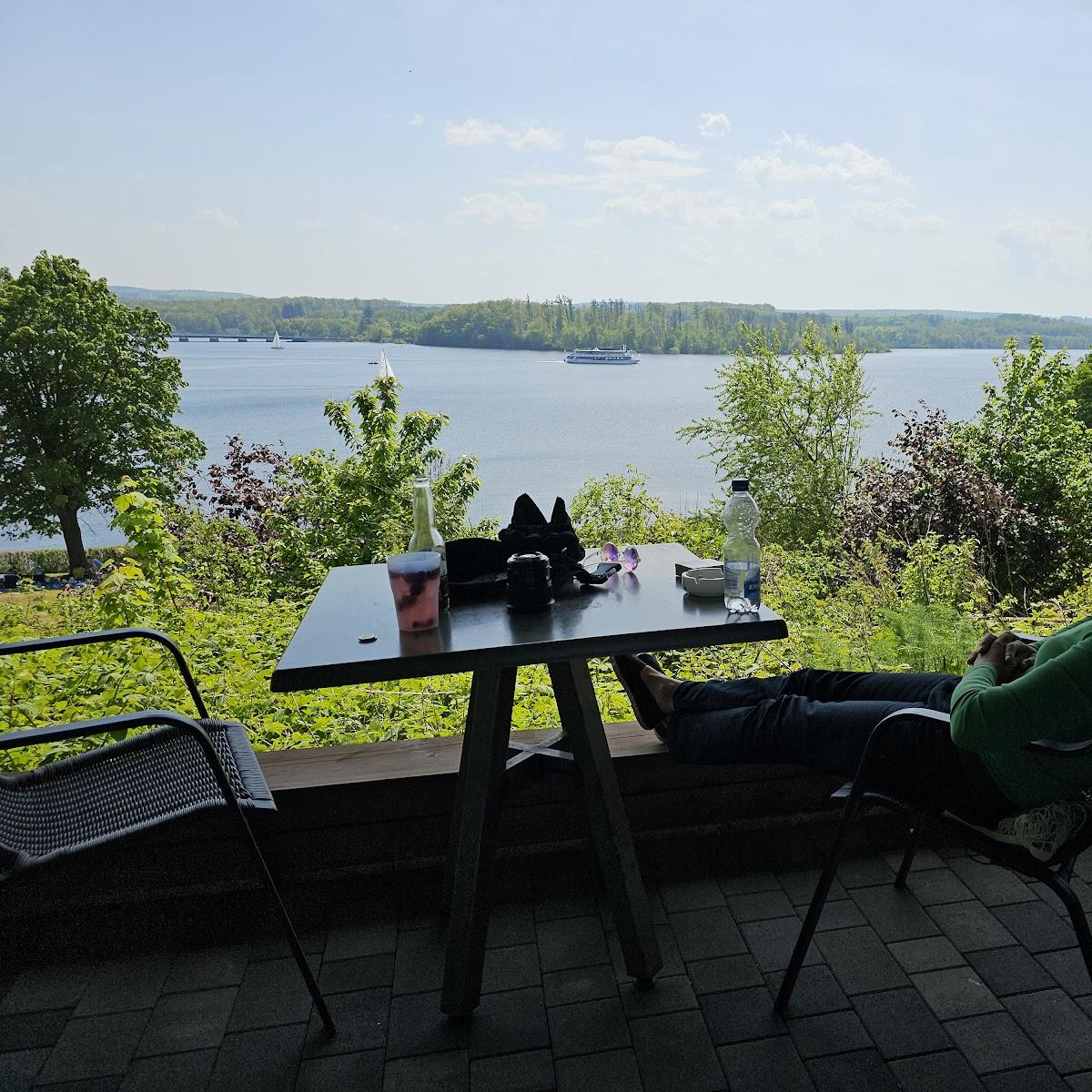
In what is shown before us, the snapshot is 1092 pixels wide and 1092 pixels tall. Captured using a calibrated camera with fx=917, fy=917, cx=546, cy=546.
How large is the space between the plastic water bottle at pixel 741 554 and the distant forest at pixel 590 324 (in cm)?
681

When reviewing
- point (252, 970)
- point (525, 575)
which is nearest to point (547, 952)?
point (252, 970)

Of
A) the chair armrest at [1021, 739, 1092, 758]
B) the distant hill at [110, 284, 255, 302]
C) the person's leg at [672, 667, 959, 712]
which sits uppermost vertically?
the distant hill at [110, 284, 255, 302]

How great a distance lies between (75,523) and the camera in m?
15.9

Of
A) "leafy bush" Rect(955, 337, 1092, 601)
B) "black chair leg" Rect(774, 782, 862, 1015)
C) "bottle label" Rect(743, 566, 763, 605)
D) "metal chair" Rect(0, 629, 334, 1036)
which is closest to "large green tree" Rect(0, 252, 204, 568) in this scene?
"leafy bush" Rect(955, 337, 1092, 601)

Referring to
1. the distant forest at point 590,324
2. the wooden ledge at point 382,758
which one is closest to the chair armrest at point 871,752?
the wooden ledge at point 382,758

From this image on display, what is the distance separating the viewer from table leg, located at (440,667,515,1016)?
1716 mm

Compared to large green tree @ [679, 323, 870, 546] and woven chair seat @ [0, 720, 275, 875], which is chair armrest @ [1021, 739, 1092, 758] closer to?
woven chair seat @ [0, 720, 275, 875]

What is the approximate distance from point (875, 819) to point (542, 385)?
819cm

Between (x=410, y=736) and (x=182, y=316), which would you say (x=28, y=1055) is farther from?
(x=182, y=316)

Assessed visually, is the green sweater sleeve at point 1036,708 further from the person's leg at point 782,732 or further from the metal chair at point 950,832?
the person's leg at point 782,732

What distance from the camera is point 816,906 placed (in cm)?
166

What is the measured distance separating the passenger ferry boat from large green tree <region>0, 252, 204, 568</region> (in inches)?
306

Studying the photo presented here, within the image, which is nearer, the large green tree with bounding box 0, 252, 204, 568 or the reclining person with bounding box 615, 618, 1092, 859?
the reclining person with bounding box 615, 618, 1092, 859

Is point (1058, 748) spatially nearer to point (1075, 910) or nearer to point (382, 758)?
point (1075, 910)
